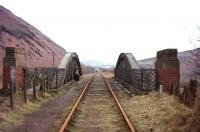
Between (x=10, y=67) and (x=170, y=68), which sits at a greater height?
(x=10, y=67)

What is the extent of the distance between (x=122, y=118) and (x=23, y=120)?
3.47 m

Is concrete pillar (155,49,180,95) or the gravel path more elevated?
concrete pillar (155,49,180,95)

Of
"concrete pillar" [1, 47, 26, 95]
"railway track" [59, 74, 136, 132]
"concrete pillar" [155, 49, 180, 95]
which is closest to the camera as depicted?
"railway track" [59, 74, 136, 132]

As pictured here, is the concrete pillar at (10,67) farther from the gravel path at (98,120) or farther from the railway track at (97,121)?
the railway track at (97,121)

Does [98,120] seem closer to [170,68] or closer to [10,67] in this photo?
[10,67]

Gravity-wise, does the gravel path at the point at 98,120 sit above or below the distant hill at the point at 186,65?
below

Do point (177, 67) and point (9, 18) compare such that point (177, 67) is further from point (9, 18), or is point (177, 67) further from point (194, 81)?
point (9, 18)

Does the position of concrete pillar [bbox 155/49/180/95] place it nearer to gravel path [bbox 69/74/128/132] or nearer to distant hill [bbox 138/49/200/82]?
distant hill [bbox 138/49/200/82]

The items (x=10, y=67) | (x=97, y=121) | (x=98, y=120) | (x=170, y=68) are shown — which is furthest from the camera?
(x=170, y=68)

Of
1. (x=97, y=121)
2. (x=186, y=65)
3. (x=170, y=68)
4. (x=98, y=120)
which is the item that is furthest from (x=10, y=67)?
(x=186, y=65)

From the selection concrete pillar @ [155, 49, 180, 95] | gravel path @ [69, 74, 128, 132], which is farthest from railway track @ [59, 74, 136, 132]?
concrete pillar @ [155, 49, 180, 95]

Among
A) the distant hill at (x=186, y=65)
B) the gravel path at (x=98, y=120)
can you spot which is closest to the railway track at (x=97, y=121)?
the gravel path at (x=98, y=120)

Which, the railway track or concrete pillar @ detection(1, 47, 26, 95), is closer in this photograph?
the railway track

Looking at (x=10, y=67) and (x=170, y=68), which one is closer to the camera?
(x=10, y=67)
